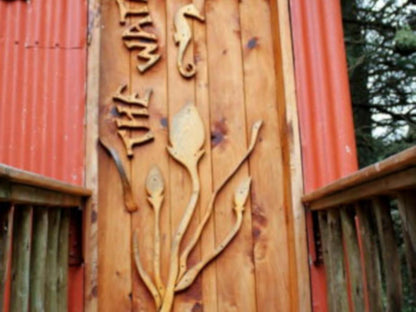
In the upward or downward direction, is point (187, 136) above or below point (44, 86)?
below

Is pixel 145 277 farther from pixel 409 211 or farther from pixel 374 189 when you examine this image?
pixel 409 211

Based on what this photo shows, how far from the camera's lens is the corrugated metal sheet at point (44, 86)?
1984 millimetres

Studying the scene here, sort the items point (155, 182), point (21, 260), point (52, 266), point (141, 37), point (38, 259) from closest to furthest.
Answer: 1. point (21, 260)
2. point (38, 259)
3. point (52, 266)
4. point (155, 182)
5. point (141, 37)

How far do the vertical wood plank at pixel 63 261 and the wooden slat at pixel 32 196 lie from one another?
6cm

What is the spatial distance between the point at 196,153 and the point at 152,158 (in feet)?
0.60

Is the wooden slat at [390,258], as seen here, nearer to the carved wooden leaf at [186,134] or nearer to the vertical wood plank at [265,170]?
the vertical wood plank at [265,170]

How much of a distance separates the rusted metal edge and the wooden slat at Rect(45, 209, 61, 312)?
0.32 feet

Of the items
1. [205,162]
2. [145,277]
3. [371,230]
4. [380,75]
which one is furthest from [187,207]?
[380,75]

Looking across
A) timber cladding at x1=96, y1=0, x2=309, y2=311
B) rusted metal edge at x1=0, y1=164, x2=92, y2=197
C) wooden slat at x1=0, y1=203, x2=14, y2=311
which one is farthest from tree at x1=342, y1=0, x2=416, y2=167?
wooden slat at x1=0, y1=203, x2=14, y2=311

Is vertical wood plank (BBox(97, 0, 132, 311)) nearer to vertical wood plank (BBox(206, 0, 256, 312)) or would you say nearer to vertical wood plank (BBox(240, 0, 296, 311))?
vertical wood plank (BBox(206, 0, 256, 312))

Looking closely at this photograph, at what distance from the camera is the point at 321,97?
2066 mm

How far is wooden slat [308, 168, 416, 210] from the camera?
1.02 meters

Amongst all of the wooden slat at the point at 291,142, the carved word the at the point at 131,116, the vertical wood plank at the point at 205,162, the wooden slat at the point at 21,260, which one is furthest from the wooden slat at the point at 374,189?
the wooden slat at the point at 21,260

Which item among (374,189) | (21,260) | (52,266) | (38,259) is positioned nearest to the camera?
(374,189)
